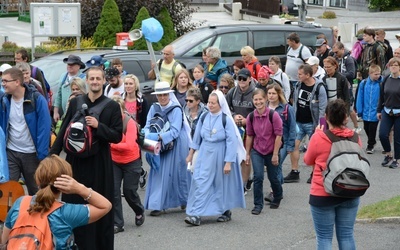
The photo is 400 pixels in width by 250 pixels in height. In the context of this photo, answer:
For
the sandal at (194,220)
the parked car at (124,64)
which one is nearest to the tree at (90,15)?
the parked car at (124,64)

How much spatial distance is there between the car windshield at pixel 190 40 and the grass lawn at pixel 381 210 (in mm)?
7516

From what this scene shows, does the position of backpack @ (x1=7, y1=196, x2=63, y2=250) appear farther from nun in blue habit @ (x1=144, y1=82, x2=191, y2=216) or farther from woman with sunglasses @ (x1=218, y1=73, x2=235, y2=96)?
woman with sunglasses @ (x1=218, y1=73, x2=235, y2=96)

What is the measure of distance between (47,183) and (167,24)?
20.8m

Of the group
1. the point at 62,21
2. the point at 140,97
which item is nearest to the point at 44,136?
the point at 140,97

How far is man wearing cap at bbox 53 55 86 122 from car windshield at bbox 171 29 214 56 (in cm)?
432

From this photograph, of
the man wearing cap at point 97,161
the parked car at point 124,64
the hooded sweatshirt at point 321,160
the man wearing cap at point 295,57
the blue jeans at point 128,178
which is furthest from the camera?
the man wearing cap at point 295,57

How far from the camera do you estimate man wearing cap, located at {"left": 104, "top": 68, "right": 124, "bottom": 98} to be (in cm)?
1227

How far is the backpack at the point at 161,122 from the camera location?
35.1 ft

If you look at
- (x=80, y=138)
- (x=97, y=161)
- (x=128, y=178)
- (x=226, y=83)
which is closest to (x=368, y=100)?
(x=226, y=83)

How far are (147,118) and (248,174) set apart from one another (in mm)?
2004

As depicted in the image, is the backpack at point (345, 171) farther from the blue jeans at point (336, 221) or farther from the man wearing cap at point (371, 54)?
the man wearing cap at point (371, 54)

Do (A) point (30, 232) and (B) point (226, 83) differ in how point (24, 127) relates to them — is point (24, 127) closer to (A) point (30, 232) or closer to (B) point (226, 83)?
(A) point (30, 232)

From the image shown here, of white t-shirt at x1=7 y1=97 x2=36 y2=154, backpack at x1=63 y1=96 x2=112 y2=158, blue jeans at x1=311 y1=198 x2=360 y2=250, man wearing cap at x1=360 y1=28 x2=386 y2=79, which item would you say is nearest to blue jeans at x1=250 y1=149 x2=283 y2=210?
white t-shirt at x1=7 y1=97 x2=36 y2=154

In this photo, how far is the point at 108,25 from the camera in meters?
25.3
